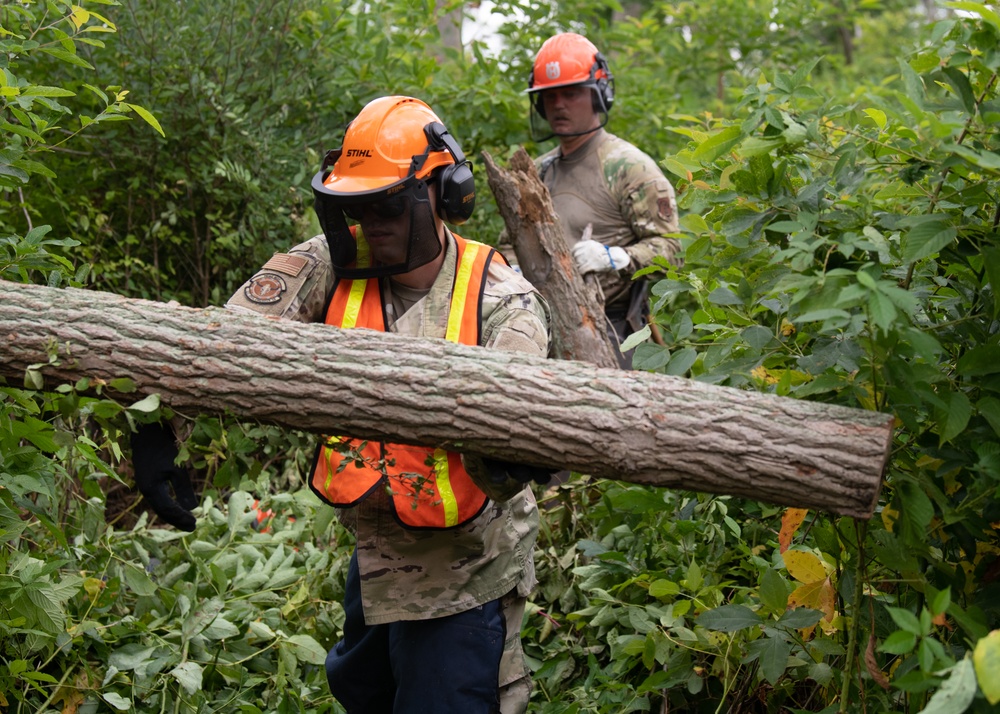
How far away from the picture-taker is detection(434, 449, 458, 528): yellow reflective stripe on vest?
8.68 feet

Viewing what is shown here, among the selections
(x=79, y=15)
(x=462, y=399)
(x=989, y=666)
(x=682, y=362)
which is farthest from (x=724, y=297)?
(x=79, y=15)

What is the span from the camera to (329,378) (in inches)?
91.6

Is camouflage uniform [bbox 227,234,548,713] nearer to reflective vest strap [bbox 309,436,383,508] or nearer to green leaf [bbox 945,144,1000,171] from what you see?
reflective vest strap [bbox 309,436,383,508]

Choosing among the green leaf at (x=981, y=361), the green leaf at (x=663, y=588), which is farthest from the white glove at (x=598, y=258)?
the green leaf at (x=981, y=361)

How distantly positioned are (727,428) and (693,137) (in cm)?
97

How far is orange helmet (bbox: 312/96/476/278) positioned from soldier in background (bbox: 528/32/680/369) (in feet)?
7.38

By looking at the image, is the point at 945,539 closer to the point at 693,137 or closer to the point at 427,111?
the point at 693,137

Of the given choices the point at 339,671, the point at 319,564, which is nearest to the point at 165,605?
the point at 319,564

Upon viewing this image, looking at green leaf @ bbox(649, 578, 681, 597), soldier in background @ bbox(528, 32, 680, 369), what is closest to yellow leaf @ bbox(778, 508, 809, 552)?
green leaf @ bbox(649, 578, 681, 597)

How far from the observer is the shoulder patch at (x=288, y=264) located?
2789 mm

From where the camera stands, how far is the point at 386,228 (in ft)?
9.11

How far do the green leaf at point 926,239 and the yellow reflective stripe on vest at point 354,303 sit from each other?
1.40m

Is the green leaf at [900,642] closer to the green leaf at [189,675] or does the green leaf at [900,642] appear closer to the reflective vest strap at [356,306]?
the reflective vest strap at [356,306]

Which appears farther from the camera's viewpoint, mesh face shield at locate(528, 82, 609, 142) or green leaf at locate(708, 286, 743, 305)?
mesh face shield at locate(528, 82, 609, 142)
